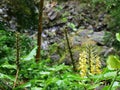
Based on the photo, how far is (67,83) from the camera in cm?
191

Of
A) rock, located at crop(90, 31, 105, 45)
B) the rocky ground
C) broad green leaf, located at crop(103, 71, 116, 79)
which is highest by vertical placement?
the rocky ground

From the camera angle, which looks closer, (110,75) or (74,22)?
(110,75)

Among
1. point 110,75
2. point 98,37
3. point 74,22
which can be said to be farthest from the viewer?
point 74,22

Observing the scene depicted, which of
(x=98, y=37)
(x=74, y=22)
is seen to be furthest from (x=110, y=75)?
(x=74, y=22)

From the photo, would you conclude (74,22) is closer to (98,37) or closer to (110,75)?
(98,37)

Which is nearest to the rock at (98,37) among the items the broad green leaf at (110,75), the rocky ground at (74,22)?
the rocky ground at (74,22)

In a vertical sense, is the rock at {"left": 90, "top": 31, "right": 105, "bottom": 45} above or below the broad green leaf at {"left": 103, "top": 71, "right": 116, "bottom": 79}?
above

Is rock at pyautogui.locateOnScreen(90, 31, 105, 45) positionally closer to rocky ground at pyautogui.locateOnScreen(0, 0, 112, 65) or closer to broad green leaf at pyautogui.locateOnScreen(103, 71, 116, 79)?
rocky ground at pyautogui.locateOnScreen(0, 0, 112, 65)

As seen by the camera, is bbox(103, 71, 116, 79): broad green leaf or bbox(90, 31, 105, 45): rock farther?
bbox(90, 31, 105, 45): rock

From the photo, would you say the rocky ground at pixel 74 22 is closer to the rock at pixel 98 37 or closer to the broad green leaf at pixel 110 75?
the rock at pixel 98 37

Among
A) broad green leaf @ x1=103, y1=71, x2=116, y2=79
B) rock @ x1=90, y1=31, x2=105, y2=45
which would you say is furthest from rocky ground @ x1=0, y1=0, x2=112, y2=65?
broad green leaf @ x1=103, y1=71, x2=116, y2=79

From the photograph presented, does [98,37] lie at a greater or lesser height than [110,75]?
greater

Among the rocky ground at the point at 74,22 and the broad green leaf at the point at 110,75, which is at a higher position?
the rocky ground at the point at 74,22

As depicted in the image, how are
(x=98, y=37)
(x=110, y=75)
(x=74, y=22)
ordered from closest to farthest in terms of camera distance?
(x=110, y=75) → (x=98, y=37) → (x=74, y=22)
